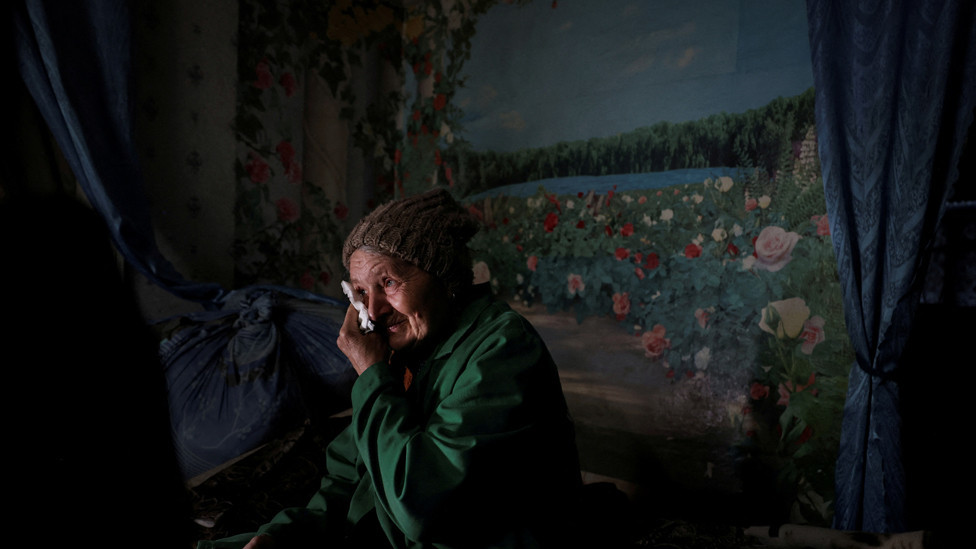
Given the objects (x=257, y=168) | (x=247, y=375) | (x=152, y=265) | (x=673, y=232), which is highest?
(x=257, y=168)

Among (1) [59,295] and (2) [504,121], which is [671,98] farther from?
(1) [59,295]

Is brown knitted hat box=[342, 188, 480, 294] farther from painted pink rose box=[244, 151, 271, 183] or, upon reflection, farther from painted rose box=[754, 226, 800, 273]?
painted pink rose box=[244, 151, 271, 183]

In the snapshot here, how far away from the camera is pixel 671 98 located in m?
2.16

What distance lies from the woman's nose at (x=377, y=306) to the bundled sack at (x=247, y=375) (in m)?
0.82

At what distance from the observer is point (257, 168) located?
2.42 meters

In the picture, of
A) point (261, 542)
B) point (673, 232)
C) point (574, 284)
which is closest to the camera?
point (261, 542)

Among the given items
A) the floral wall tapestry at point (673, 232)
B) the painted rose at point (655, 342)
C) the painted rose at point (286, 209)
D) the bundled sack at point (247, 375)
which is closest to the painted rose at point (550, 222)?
the floral wall tapestry at point (673, 232)

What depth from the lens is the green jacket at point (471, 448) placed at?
91 centimetres

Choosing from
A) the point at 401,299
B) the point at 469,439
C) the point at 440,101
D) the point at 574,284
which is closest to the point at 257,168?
the point at 440,101

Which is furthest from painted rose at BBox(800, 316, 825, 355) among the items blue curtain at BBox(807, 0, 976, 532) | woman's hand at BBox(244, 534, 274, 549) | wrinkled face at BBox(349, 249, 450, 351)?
woman's hand at BBox(244, 534, 274, 549)

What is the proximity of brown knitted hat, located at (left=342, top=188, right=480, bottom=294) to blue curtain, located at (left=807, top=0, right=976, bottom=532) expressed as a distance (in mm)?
1183

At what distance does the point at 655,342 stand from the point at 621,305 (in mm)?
203

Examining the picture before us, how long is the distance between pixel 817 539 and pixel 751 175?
3.86 feet

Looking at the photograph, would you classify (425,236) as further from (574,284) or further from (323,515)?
(574,284)
